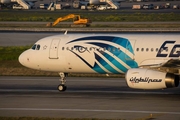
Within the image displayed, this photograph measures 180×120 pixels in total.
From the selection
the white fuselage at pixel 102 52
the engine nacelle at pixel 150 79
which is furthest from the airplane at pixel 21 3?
the engine nacelle at pixel 150 79

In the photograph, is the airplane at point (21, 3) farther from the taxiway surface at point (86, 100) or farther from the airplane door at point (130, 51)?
the airplane door at point (130, 51)

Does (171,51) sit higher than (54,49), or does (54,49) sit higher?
(171,51)

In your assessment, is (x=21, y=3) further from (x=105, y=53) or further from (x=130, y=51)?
(x=130, y=51)

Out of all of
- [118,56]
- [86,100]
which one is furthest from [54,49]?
[86,100]

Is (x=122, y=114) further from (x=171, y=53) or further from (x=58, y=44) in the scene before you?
(x=58, y=44)

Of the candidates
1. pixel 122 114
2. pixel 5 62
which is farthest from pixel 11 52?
pixel 122 114

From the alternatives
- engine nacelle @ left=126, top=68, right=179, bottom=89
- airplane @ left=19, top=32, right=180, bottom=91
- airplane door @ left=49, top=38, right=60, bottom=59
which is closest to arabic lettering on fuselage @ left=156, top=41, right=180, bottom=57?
airplane @ left=19, top=32, right=180, bottom=91

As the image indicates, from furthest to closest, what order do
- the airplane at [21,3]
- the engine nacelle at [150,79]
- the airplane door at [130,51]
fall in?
1. the airplane at [21,3]
2. the airplane door at [130,51]
3. the engine nacelle at [150,79]

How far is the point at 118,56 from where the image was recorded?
3172cm

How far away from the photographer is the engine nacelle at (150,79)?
1156 inches

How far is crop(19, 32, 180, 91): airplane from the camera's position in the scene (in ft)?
97.6

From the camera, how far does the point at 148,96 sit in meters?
32.0

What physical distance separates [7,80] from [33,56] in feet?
20.0

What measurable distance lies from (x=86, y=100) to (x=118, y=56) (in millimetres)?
3268
